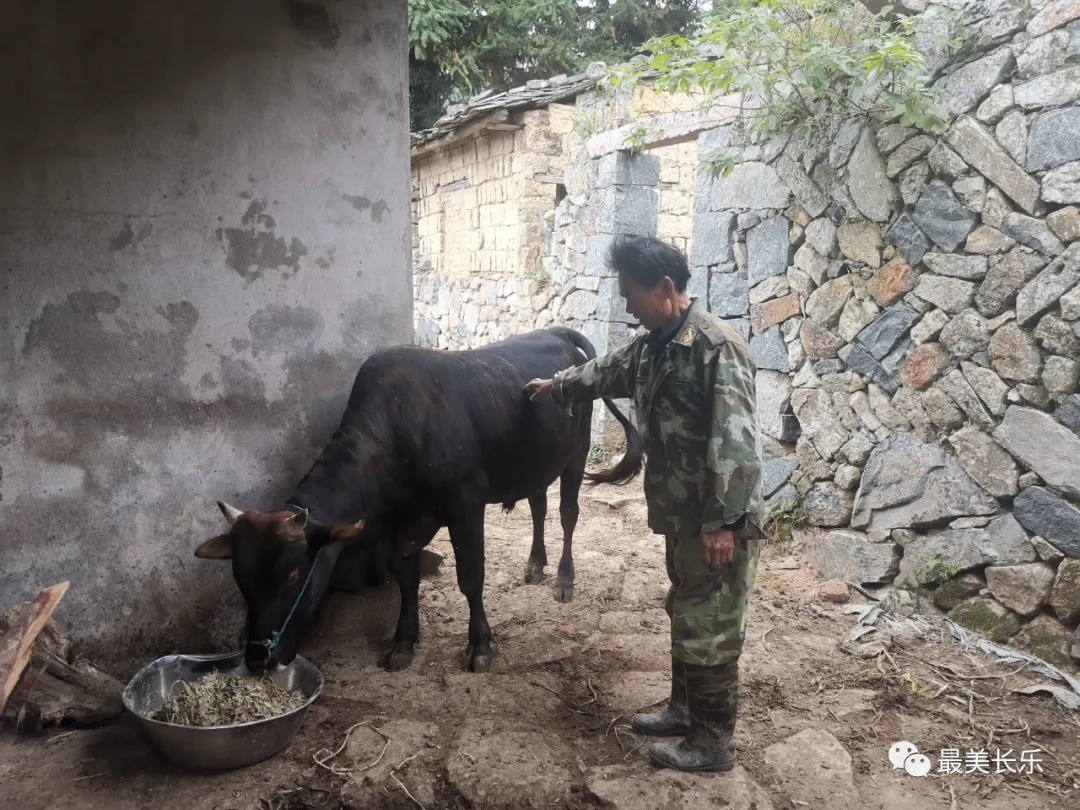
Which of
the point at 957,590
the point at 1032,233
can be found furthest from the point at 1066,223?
the point at 957,590

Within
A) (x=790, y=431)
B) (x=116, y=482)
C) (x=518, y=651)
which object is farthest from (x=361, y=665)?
(x=790, y=431)

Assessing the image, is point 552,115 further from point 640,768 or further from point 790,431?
point 640,768

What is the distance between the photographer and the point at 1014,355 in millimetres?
3920

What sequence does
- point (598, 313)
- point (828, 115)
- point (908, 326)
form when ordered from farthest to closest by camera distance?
point (598, 313), point (828, 115), point (908, 326)

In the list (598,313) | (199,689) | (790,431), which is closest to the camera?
(199,689)

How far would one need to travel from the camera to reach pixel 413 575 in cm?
398

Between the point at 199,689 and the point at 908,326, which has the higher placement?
the point at 908,326

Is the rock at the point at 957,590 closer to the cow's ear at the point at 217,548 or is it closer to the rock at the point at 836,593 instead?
the rock at the point at 836,593

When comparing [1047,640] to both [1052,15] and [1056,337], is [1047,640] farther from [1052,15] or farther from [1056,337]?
[1052,15]

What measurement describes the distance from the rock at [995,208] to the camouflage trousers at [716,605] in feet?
7.57

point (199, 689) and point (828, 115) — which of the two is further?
point (828, 115)

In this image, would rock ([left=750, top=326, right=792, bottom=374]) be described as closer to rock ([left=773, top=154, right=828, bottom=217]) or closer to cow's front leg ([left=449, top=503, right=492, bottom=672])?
rock ([left=773, top=154, right=828, bottom=217])

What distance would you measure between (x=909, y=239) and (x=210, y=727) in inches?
160

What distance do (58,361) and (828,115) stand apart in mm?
4244
